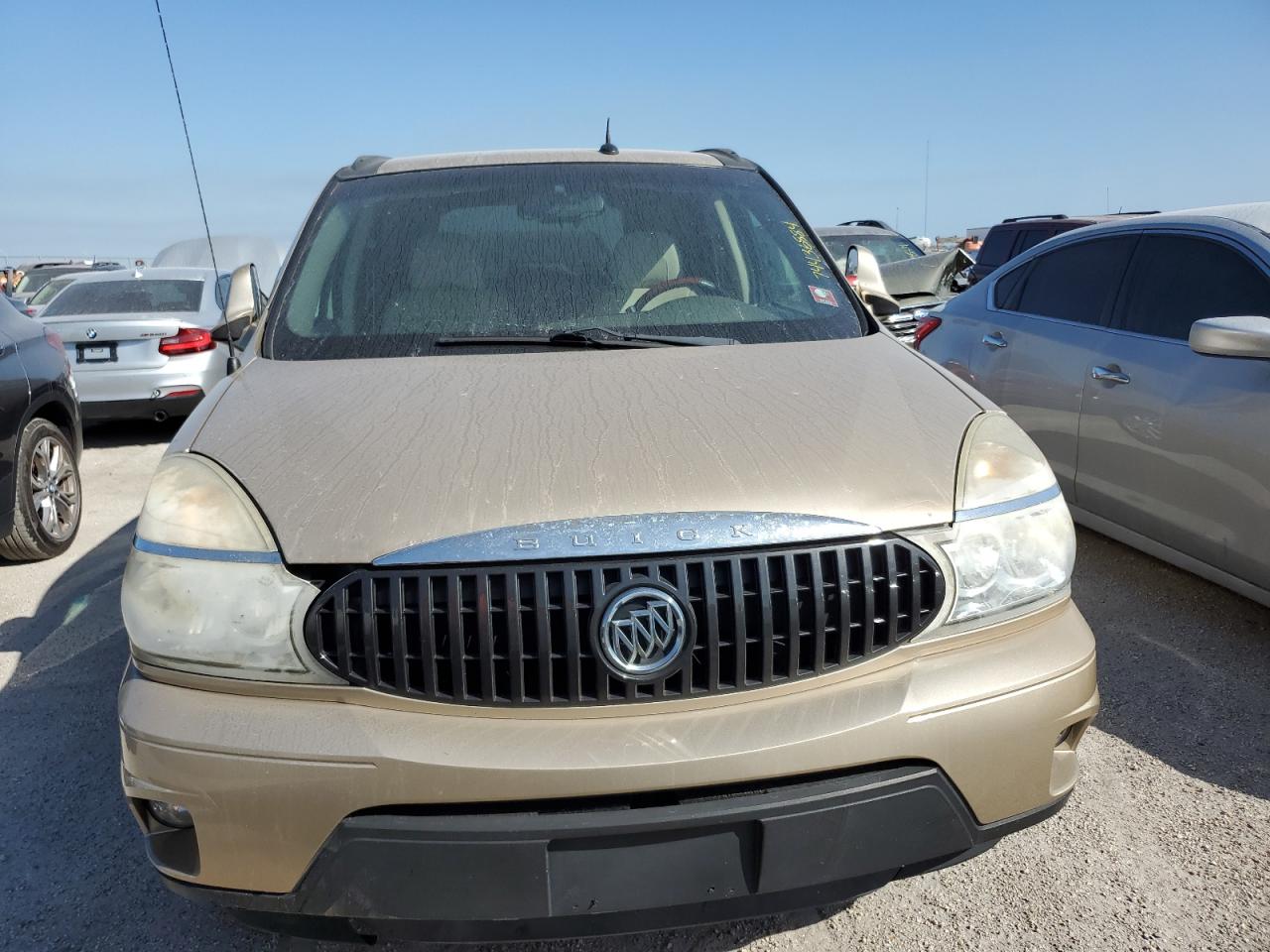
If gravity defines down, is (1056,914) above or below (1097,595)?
above

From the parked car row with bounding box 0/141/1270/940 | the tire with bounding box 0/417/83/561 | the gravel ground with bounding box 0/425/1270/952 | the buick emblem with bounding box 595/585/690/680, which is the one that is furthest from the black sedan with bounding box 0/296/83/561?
the buick emblem with bounding box 595/585/690/680

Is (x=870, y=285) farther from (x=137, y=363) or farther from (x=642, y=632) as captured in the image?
(x=137, y=363)

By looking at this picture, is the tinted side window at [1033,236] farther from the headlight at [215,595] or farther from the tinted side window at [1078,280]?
the headlight at [215,595]

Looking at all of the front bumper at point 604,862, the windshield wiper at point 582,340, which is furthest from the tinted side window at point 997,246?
the front bumper at point 604,862

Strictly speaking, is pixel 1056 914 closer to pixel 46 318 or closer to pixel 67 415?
pixel 67 415

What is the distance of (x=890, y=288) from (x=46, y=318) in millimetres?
7509

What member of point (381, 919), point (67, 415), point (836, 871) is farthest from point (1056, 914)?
point (67, 415)

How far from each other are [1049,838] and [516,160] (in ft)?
8.62

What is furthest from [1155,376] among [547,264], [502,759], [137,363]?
[137,363]

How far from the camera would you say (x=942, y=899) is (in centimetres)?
243

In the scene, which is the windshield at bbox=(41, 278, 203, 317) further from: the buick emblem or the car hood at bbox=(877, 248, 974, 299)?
the buick emblem

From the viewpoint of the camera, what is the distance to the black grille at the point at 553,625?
1770 millimetres

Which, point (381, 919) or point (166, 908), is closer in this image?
point (381, 919)

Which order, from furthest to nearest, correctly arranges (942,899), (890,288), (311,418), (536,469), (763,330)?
1. (890,288)
2. (763,330)
3. (942,899)
4. (311,418)
5. (536,469)
